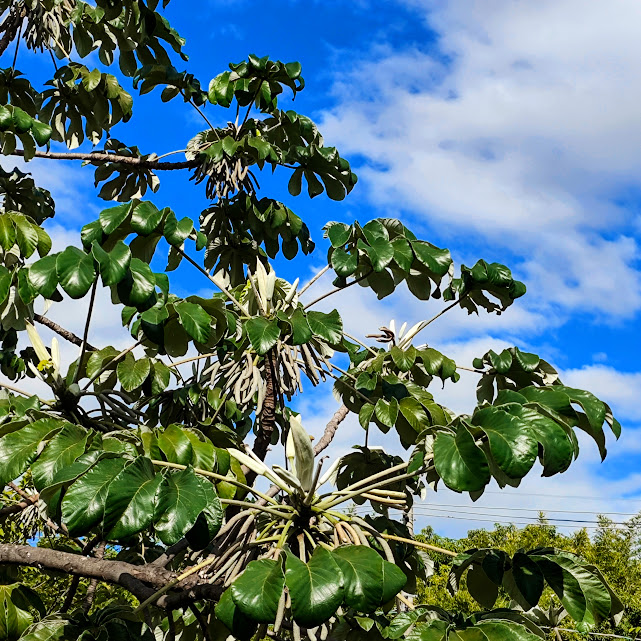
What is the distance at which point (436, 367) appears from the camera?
2539 millimetres

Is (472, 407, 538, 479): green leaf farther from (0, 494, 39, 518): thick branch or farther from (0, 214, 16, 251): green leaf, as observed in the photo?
(0, 214, 16, 251): green leaf

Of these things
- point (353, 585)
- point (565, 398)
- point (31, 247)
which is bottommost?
point (353, 585)

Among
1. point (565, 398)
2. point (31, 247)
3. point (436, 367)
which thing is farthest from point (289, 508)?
point (31, 247)

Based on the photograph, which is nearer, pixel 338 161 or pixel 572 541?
pixel 338 161

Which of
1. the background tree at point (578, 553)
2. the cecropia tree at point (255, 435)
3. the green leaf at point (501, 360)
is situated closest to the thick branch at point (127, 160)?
the cecropia tree at point (255, 435)

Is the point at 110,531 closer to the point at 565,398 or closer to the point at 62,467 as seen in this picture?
the point at 62,467

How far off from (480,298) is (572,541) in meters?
11.3

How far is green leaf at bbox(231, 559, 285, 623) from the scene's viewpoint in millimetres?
1334

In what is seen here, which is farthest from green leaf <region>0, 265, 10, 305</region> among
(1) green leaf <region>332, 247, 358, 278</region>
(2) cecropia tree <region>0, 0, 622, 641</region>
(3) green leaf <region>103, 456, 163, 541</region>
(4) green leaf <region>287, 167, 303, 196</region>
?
(4) green leaf <region>287, 167, 303, 196</region>

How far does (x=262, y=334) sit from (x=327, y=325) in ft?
0.64

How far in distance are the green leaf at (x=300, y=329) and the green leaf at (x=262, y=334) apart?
5cm

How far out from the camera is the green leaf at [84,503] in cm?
135

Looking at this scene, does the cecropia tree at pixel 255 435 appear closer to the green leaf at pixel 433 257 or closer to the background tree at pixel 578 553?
the green leaf at pixel 433 257

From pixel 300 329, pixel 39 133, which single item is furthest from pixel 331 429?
pixel 39 133
